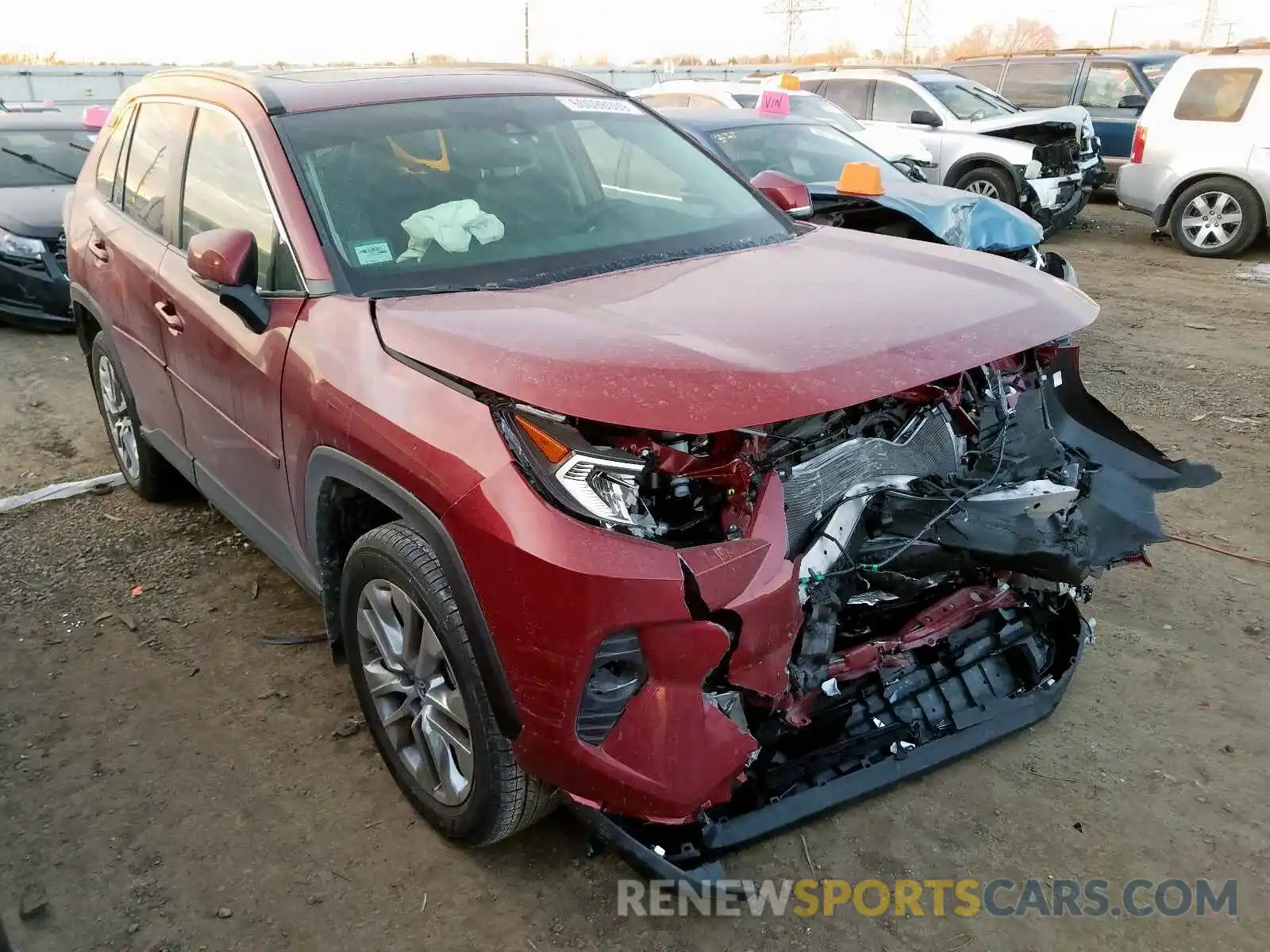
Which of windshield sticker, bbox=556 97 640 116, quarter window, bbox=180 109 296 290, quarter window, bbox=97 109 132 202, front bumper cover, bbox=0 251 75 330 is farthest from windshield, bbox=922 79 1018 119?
quarter window, bbox=180 109 296 290

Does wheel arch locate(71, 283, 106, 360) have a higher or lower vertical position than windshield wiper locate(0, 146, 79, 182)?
lower

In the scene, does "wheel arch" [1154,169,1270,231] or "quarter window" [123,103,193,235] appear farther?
"wheel arch" [1154,169,1270,231]

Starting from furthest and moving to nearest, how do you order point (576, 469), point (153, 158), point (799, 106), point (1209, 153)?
point (1209, 153)
point (799, 106)
point (153, 158)
point (576, 469)

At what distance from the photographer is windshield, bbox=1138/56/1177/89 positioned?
531 inches

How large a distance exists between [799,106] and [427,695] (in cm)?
843

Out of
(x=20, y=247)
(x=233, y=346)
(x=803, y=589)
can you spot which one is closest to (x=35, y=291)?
(x=20, y=247)

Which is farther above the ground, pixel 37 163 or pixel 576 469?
pixel 576 469

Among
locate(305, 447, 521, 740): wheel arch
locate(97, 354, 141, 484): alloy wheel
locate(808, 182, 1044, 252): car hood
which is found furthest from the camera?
locate(808, 182, 1044, 252): car hood

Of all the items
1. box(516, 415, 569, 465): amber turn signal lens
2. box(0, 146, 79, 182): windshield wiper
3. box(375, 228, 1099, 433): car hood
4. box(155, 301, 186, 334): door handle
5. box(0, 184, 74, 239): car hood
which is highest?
box(375, 228, 1099, 433): car hood

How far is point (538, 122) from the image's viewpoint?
11.2 feet

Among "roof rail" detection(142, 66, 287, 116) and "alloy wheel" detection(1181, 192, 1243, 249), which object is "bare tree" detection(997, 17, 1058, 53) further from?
"roof rail" detection(142, 66, 287, 116)

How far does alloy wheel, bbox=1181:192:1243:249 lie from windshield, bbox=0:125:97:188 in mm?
10705

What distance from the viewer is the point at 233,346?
9.93 ft

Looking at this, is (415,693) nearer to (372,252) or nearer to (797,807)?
(797,807)
